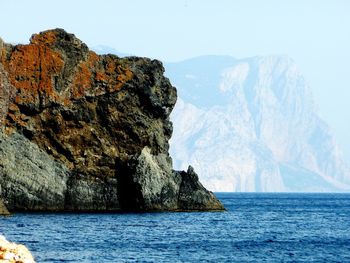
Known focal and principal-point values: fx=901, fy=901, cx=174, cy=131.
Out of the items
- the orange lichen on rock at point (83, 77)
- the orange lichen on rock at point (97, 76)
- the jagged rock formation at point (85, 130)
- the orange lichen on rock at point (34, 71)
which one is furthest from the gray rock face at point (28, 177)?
the orange lichen on rock at point (97, 76)

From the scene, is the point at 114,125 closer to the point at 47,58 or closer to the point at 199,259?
the point at 47,58

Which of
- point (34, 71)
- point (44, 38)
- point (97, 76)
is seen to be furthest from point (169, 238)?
point (44, 38)

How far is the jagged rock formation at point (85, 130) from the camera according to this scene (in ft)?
299

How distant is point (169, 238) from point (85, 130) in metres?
30.4

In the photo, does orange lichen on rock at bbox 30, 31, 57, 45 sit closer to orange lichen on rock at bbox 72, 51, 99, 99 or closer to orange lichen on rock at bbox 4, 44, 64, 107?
orange lichen on rock at bbox 4, 44, 64, 107

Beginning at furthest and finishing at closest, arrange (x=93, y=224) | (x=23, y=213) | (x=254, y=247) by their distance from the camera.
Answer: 1. (x=23, y=213)
2. (x=93, y=224)
3. (x=254, y=247)

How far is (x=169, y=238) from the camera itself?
67.6 meters

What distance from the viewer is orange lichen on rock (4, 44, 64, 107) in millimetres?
93500

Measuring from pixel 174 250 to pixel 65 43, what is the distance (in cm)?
4389

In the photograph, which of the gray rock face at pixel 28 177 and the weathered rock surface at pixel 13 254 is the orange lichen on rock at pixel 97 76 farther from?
the weathered rock surface at pixel 13 254

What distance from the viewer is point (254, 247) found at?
208 feet

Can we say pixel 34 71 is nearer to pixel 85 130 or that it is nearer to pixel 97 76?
pixel 97 76

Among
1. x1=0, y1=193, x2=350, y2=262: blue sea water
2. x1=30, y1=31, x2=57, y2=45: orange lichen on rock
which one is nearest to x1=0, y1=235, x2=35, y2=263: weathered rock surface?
x1=0, y1=193, x2=350, y2=262: blue sea water

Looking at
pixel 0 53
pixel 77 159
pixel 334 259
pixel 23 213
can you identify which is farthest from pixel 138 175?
pixel 334 259
